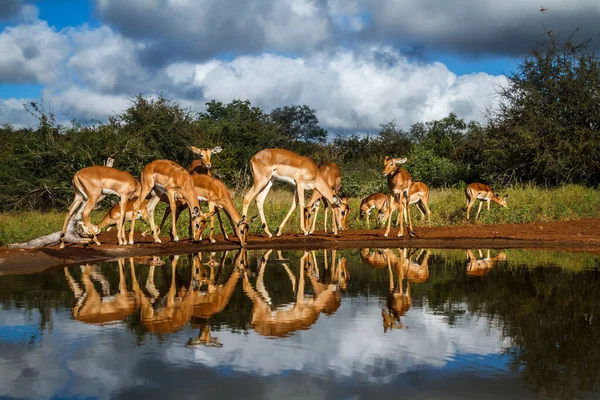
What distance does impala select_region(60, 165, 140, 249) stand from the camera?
44.1ft

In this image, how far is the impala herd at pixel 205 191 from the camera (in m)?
13.8

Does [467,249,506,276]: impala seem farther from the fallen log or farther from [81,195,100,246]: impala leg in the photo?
the fallen log

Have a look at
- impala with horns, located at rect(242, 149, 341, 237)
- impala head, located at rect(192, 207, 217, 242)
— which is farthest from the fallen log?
impala with horns, located at rect(242, 149, 341, 237)

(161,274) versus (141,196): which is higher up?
(141,196)

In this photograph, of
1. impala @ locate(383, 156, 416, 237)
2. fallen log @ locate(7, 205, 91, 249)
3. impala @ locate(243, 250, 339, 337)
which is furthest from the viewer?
impala @ locate(383, 156, 416, 237)

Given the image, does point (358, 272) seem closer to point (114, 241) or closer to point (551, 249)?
point (551, 249)

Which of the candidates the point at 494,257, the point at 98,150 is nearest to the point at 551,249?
the point at 494,257

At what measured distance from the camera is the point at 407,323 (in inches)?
273

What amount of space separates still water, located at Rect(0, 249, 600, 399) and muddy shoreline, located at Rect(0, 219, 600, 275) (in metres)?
1.18

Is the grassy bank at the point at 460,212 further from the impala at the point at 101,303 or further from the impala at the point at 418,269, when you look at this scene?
the impala at the point at 101,303

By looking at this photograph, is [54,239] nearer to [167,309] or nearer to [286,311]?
[167,309]

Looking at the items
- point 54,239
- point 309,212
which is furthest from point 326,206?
point 54,239

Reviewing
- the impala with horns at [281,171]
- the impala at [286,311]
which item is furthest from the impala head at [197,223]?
the impala at [286,311]

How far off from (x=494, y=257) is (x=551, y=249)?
2.22 m
